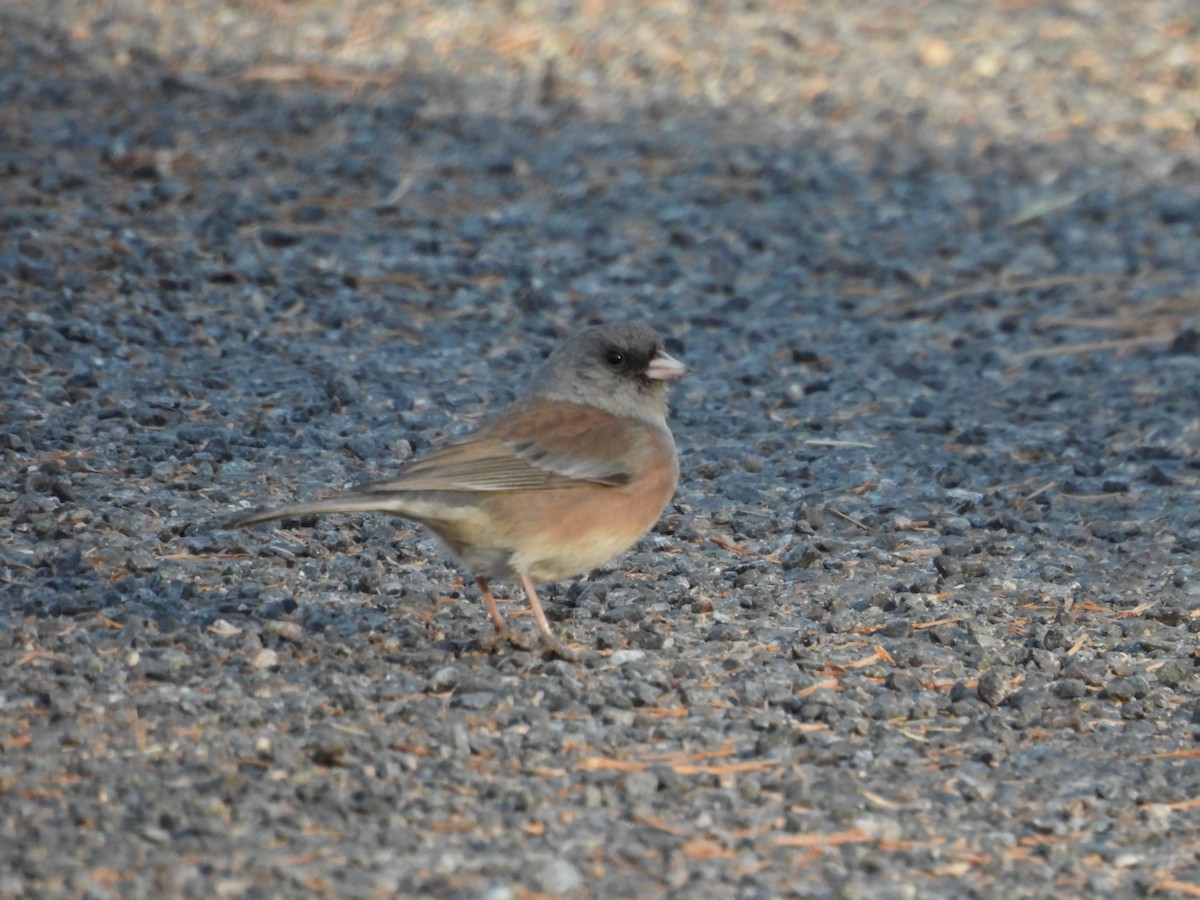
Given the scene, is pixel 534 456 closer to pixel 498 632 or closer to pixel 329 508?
pixel 498 632

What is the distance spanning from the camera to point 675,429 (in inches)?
231

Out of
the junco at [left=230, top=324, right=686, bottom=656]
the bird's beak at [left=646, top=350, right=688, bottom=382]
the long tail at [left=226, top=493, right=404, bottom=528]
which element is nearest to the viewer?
the long tail at [left=226, top=493, right=404, bottom=528]

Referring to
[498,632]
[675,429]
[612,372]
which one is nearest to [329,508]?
[498,632]

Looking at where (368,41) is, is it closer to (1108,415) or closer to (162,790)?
(1108,415)

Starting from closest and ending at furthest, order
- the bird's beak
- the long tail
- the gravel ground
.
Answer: the gravel ground → the long tail → the bird's beak

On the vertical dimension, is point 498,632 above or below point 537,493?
below

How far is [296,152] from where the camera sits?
7.76 meters

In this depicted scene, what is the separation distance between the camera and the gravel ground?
129 inches

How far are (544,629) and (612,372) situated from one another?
90cm

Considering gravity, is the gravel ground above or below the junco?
below

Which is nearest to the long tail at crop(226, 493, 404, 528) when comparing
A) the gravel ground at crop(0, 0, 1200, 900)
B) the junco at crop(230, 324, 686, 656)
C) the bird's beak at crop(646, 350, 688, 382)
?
the junco at crop(230, 324, 686, 656)

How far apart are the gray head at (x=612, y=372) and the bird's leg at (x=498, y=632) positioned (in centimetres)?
71

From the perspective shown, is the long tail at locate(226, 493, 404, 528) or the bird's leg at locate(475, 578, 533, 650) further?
the bird's leg at locate(475, 578, 533, 650)

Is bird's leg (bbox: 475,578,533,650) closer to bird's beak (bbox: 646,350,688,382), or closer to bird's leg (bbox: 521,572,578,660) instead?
bird's leg (bbox: 521,572,578,660)
